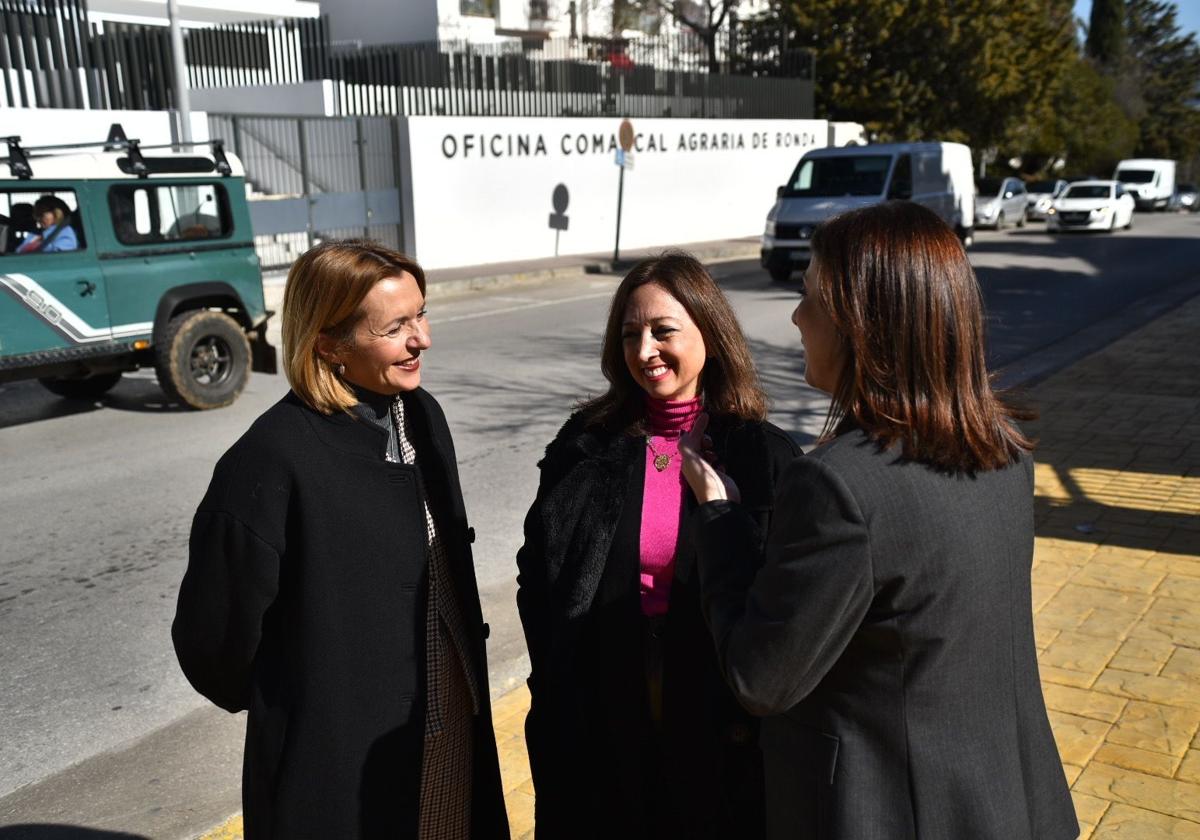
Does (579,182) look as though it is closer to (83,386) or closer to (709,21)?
(709,21)

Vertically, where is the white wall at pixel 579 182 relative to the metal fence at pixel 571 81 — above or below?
below

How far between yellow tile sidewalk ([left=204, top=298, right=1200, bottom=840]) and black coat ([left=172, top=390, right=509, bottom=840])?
4.23 feet

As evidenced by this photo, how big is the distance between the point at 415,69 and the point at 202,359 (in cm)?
1325

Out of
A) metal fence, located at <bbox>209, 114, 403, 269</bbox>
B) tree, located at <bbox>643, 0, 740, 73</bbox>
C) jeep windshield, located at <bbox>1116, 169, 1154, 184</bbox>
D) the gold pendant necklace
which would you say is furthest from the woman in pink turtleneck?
jeep windshield, located at <bbox>1116, 169, 1154, 184</bbox>

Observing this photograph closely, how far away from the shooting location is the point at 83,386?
33.5 feet

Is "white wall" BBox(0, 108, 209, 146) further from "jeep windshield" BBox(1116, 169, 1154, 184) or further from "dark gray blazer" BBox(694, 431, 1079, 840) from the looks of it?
"jeep windshield" BBox(1116, 169, 1154, 184)

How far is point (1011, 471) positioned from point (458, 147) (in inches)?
807

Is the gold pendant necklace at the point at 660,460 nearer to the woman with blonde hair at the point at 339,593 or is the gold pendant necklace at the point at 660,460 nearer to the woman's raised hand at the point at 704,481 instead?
the woman's raised hand at the point at 704,481

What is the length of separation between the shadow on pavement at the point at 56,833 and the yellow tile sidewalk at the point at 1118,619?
32cm

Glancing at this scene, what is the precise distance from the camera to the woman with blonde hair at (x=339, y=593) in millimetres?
2146

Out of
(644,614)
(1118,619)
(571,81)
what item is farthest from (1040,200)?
(644,614)

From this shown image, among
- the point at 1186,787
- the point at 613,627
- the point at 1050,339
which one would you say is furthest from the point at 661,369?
the point at 1050,339

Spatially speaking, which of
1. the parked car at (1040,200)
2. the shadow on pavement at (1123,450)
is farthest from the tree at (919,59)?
the shadow on pavement at (1123,450)

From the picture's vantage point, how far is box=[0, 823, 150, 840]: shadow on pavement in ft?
11.3
